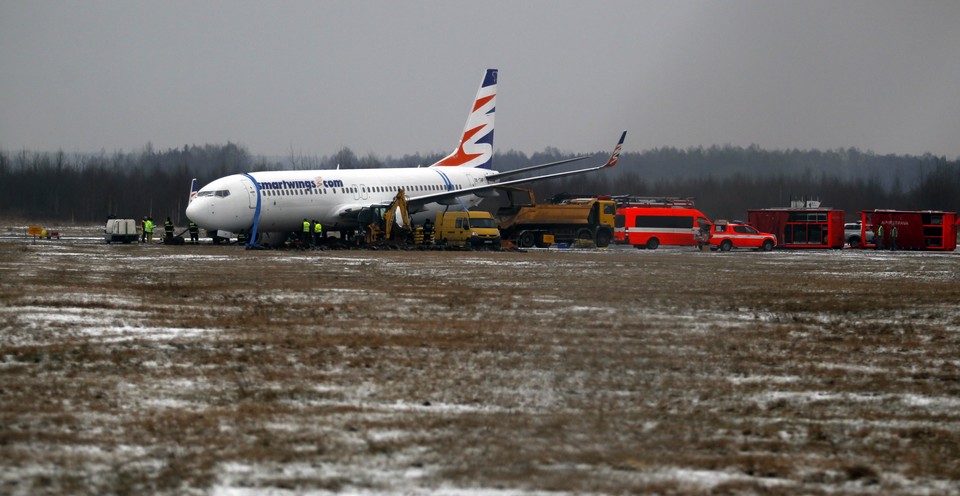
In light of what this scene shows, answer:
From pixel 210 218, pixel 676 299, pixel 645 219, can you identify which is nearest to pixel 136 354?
pixel 676 299

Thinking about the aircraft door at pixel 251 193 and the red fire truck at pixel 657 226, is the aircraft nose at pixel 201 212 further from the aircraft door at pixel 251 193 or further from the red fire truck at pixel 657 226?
the red fire truck at pixel 657 226

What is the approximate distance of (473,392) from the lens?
36.3 ft

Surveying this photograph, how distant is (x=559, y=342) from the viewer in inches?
588

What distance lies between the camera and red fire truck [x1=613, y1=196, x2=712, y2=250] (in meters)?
60.2

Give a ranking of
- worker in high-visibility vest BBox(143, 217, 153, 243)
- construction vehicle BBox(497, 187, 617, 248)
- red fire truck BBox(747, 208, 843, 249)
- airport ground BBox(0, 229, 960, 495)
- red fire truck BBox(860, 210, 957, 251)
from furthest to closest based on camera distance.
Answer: red fire truck BBox(747, 208, 843, 249), red fire truck BBox(860, 210, 957, 251), worker in high-visibility vest BBox(143, 217, 153, 243), construction vehicle BBox(497, 187, 617, 248), airport ground BBox(0, 229, 960, 495)

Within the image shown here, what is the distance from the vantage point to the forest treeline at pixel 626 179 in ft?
127

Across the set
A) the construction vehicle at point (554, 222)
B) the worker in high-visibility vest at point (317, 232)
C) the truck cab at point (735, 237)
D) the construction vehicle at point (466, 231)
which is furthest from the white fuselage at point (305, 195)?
the truck cab at point (735, 237)

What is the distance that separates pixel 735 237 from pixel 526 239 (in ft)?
37.2

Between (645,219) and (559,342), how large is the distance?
46270mm

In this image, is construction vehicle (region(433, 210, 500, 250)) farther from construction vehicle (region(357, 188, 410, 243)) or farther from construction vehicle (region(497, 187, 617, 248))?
construction vehicle (region(497, 187, 617, 248))

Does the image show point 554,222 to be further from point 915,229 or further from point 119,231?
point 915,229

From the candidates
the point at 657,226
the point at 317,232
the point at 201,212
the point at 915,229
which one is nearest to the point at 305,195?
the point at 317,232

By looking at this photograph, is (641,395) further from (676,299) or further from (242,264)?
(242,264)

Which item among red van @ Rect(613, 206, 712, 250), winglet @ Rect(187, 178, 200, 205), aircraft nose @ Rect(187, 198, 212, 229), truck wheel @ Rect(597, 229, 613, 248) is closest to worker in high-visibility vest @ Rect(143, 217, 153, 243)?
winglet @ Rect(187, 178, 200, 205)
